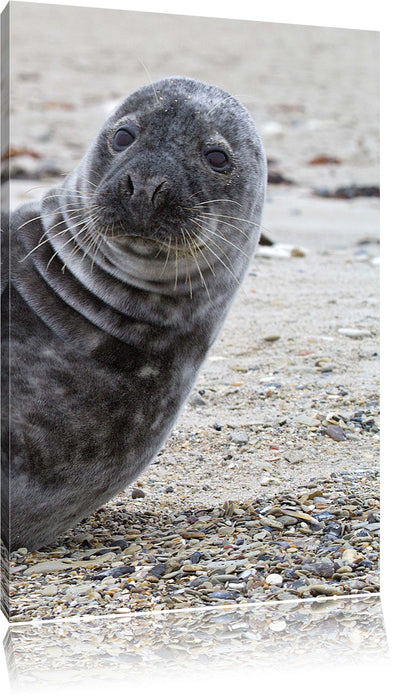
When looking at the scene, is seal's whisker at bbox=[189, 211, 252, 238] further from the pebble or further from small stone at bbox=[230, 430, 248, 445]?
the pebble

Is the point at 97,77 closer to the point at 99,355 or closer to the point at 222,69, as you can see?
the point at 222,69

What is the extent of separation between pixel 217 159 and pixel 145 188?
42 cm

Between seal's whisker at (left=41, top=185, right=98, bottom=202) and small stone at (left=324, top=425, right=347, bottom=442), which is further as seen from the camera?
small stone at (left=324, top=425, right=347, bottom=442)

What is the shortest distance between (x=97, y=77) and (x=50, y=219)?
40.2 inches

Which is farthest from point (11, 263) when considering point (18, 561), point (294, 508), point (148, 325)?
point (294, 508)

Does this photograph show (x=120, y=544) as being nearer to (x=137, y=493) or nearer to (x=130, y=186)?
(x=137, y=493)

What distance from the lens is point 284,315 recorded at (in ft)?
17.2

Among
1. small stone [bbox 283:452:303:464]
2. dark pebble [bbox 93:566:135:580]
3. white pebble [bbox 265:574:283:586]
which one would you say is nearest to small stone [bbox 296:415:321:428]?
small stone [bbox 283:452:303:464]

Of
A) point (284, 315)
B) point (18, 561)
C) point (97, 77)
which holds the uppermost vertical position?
point (97, 77)

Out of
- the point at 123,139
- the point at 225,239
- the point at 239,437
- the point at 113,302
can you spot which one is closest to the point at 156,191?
the point at 123,139

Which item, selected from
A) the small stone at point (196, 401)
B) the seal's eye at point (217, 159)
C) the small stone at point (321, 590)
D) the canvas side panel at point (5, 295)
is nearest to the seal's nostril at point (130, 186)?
the seal's eye at point (217, 159)

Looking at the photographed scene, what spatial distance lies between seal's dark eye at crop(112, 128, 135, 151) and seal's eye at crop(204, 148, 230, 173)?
30 cm

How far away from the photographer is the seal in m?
4.24

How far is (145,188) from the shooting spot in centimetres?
404
